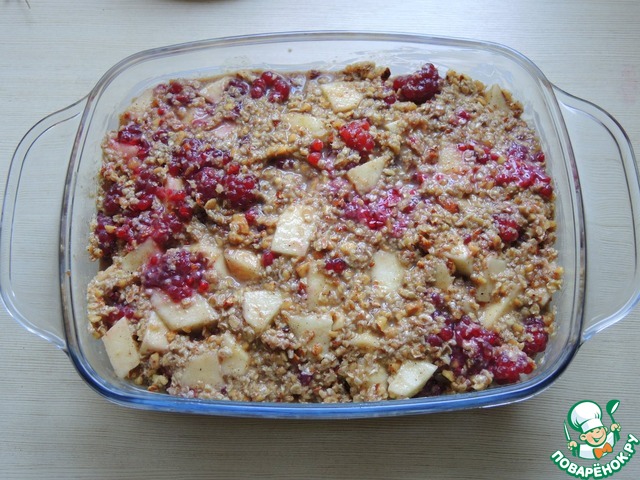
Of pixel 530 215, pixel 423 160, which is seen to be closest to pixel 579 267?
pixel 530 215

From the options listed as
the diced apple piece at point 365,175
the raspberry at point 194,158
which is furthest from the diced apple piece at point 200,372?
the diced apple piece at point 365,175

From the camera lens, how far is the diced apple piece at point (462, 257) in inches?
83.1

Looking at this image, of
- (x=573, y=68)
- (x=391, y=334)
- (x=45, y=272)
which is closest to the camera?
(x=391, y=334)

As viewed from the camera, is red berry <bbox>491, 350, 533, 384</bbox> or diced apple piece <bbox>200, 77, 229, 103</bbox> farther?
diced apple piece <bbox>200, 77, 229, 103</bbox>

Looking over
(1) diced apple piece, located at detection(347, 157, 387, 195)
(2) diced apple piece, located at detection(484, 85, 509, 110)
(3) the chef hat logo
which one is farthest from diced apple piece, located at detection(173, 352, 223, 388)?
(2) diced apple piece, located at detection(484, 85, 509, 110)

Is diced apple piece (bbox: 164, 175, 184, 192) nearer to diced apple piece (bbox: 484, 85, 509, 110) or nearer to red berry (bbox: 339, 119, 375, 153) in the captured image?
red berry (bbox: 339, 119, 375, 153)

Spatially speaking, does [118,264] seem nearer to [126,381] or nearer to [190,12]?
[126,381]

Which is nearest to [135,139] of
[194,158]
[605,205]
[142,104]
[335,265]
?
[142,104]

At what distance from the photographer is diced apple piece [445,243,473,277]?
6.93 feet

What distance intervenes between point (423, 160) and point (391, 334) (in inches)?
26.9

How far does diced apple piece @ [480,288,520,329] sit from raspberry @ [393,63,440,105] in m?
0.84

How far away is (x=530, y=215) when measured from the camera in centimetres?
220

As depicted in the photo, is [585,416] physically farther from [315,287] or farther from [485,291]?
[315,287]

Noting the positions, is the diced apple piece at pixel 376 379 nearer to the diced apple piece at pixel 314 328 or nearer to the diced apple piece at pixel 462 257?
the diced apple piece at pixel 314 328
